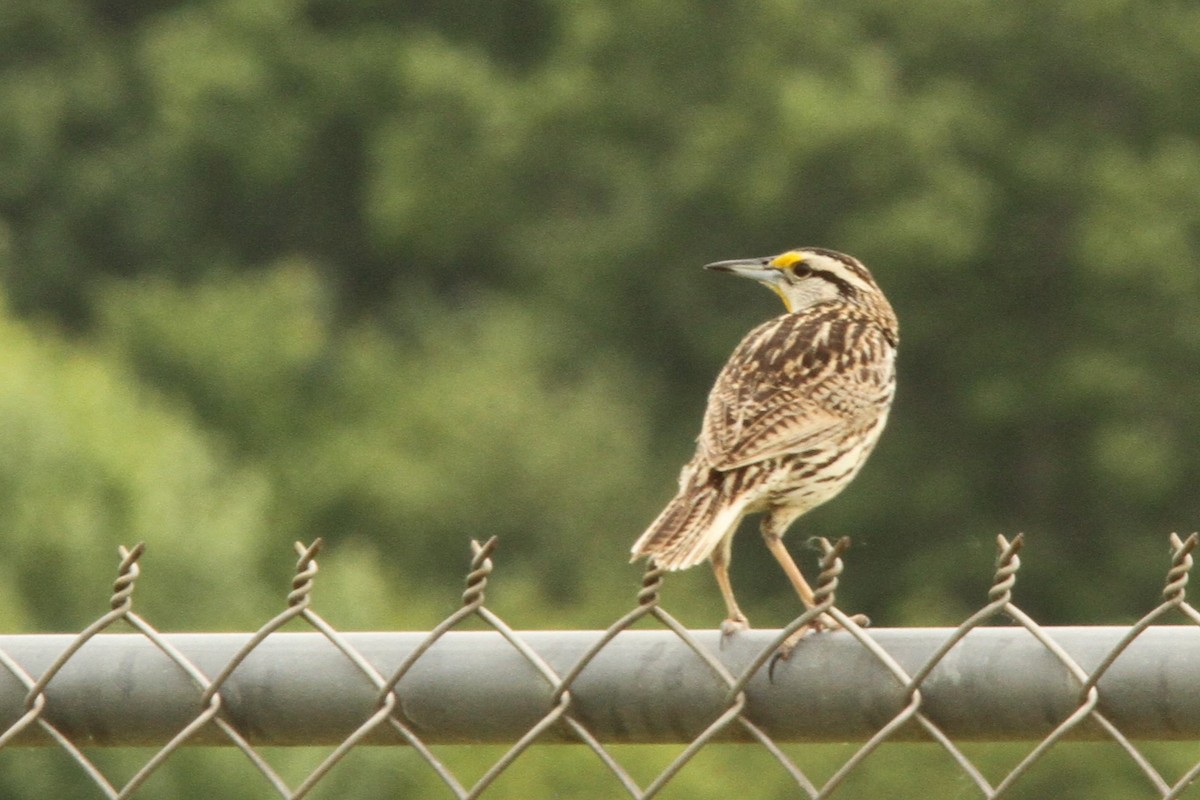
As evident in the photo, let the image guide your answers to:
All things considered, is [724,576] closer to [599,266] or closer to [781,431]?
[781,431]

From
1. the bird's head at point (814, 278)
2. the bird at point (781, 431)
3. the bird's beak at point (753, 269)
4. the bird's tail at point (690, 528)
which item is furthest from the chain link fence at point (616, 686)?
the bird's head at point (814, 278)

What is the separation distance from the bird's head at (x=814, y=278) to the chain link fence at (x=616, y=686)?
4436 millimetres

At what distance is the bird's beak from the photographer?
816 cm

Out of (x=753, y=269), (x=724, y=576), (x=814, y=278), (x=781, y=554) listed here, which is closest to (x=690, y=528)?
(x=724, y=576)

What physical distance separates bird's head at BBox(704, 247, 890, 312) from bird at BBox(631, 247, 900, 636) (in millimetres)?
123

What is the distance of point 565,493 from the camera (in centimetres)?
4228

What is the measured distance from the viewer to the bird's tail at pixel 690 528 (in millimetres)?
5258

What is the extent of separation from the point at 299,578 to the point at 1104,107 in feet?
150

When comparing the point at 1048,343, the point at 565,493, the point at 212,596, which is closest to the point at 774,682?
the point at 212,596

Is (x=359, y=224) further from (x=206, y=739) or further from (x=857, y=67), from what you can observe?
(x=206, y=739)

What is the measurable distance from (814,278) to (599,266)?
41.6 metres

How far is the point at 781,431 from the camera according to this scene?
667 centimetres

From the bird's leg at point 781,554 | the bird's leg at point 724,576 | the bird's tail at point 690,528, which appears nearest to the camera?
the bird's tail at point 690,528

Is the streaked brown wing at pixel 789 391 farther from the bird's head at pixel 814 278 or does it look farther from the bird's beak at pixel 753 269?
the bird's head at pixel 814 278
